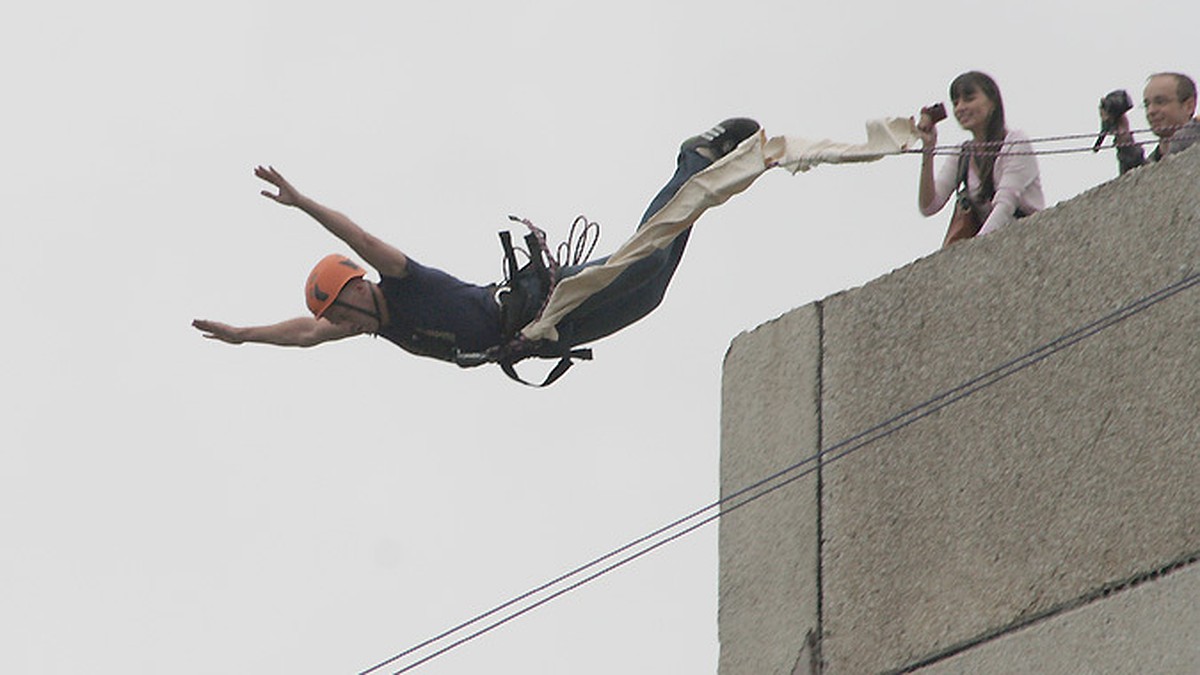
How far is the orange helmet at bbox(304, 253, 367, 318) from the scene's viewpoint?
9.15 meters

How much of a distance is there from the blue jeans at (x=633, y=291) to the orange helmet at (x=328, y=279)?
878mm

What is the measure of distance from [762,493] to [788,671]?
0.67 m

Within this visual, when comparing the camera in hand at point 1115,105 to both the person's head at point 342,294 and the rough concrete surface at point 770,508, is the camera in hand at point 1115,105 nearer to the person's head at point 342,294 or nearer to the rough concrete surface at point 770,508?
the rough concrete surface at point 770,508

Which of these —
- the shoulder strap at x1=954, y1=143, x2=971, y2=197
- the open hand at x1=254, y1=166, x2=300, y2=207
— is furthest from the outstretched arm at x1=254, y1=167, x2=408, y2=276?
the shoulder strap at x1=954, y1=143, x2=971, y2=197

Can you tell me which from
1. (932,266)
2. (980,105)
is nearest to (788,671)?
(932,266)

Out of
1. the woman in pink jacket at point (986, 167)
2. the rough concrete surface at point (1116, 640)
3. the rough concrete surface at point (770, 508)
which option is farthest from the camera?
the woman in pink jacket at point (986, 167)

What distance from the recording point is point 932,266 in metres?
7.38

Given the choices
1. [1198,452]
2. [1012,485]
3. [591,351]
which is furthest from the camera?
[591,351]

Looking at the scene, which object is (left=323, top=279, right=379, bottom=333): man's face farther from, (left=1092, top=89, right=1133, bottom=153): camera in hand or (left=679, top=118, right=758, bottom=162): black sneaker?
(left=1092, top=89, right=1133, bottom=153): camera in hand

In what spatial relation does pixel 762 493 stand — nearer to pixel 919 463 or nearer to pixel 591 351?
pixel 919 463

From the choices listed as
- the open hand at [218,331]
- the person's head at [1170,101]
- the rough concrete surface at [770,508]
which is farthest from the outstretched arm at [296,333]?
the person's head at [1170,101]

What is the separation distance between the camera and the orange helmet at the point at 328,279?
9.15 m

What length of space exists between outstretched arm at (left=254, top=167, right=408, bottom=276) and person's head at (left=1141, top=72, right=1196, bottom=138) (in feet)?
9.98

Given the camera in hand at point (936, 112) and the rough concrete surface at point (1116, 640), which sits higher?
the camera in hand at point (936, 112)
